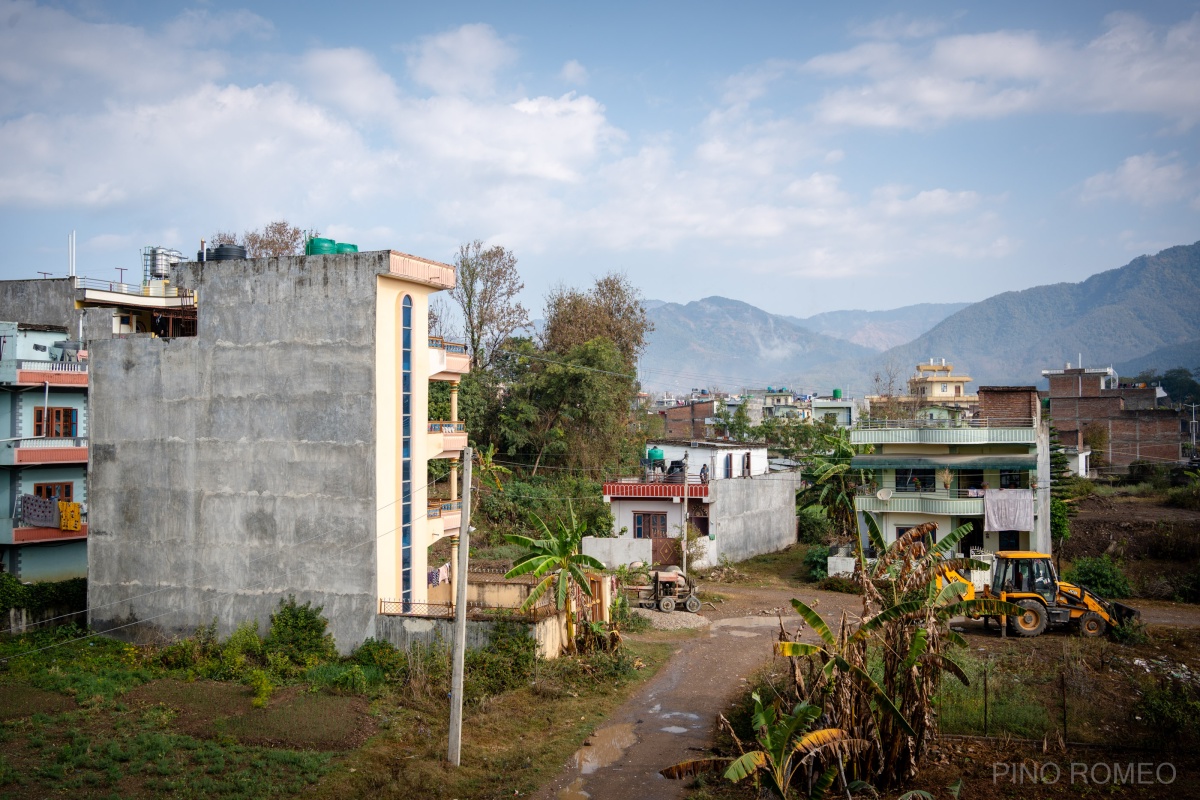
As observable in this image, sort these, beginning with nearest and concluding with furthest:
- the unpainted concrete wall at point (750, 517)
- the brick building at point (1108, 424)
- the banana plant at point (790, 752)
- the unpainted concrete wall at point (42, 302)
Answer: the banana plant at point (790, 752) → the unpainted concrete wall at point (42, 302) → the unpainted concrete wall at point (750, 517) → the brick building at point (1108, 424)

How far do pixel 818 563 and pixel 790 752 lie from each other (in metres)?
22.9

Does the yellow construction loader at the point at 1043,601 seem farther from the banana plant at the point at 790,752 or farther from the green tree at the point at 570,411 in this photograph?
the green tree at the point at 570,411

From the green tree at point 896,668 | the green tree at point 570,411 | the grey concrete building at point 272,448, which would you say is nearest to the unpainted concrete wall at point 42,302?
the grey concrete building at point 272,448

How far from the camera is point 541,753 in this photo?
55.6 feet

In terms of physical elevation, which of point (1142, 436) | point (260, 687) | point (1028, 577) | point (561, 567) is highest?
point (1142, 436)

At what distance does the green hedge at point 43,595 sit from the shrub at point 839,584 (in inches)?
1032

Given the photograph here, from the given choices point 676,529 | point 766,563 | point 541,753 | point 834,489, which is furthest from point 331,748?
point 834,489

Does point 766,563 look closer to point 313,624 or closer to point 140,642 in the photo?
point 313,624

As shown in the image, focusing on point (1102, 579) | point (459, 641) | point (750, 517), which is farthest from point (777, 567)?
point (459, 641)

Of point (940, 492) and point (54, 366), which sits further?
point (940, 492)

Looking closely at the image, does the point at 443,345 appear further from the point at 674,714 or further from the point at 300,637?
the point at 674,714

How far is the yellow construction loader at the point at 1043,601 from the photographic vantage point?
79.6 ft

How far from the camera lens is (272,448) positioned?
23.8 metres

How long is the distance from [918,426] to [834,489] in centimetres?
582
